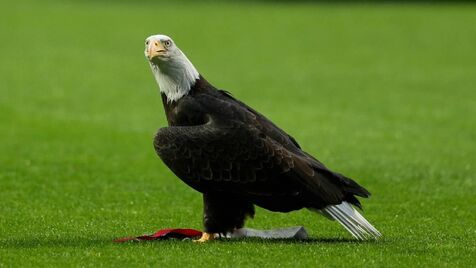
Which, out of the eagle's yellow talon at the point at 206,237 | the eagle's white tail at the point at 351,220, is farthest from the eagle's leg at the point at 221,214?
the eagle's white tail at the point at 351,220

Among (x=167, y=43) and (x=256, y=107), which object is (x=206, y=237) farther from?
(x=256, y=107)

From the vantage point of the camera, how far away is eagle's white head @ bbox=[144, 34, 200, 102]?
33.6 ft

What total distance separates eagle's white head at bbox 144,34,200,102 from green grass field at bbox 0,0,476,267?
1.33 meters

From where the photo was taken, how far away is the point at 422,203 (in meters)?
13.2

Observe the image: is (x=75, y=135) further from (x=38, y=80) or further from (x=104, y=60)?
(x=104, y=60)

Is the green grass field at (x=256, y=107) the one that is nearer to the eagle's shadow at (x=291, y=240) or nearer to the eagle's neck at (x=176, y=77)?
the eagle's shadow at (x=291, y=240)

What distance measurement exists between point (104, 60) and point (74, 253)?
846 inches

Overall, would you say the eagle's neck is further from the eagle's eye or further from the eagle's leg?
the eagle's leg

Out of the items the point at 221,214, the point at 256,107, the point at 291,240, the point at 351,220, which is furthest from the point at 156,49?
the point at 256,107

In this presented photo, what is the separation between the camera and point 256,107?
2294 centimetres

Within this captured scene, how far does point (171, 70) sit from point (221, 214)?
1.33 m

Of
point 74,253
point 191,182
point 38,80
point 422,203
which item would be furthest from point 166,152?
point 38,80

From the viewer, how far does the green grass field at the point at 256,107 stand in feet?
32.9

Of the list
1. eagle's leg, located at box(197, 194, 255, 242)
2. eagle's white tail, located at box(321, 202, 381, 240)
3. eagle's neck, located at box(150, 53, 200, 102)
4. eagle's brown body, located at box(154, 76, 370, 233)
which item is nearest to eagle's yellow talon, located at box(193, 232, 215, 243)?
eagle's leg, located at box(197, 194, 255, 242)
